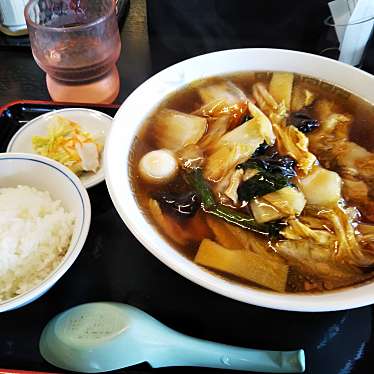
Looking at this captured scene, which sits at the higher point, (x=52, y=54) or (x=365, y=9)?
(x=365, y=9)

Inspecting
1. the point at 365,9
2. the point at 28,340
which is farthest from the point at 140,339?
the point at 365,9

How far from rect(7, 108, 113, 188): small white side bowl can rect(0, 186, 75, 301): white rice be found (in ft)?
0.81

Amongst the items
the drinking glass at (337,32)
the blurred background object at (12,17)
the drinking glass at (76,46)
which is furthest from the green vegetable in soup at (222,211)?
the blurred background object at (12,17)

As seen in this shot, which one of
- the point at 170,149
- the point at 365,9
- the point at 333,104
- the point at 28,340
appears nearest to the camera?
the point at 28,340

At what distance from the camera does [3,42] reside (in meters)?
2.21

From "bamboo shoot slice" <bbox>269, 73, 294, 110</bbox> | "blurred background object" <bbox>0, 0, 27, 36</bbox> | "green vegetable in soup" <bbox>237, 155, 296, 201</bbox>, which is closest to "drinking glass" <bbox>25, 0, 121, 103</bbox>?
"blurred background object" <bbox>0, 0, 27, 36</bbox>

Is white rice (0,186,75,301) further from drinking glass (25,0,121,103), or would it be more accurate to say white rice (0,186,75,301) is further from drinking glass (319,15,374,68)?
drinking glass (319,15,374,68)

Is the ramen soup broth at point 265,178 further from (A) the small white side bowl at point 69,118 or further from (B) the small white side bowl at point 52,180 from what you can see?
(A) the small white side bowl at point 69,118

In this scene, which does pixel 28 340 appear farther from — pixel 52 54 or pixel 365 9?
pixel 365 9

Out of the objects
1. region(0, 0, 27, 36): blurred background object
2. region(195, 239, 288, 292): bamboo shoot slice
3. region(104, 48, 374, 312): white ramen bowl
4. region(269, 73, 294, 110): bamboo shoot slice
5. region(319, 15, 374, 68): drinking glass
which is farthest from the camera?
region(0, 0, 27, 36): blurred background object

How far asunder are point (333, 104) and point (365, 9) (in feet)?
1.68

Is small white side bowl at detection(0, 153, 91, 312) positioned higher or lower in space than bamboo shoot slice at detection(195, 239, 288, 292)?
lower

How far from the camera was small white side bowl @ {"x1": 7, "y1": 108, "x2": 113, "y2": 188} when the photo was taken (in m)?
1.64

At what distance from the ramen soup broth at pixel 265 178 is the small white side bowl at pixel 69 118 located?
0.31 meters
